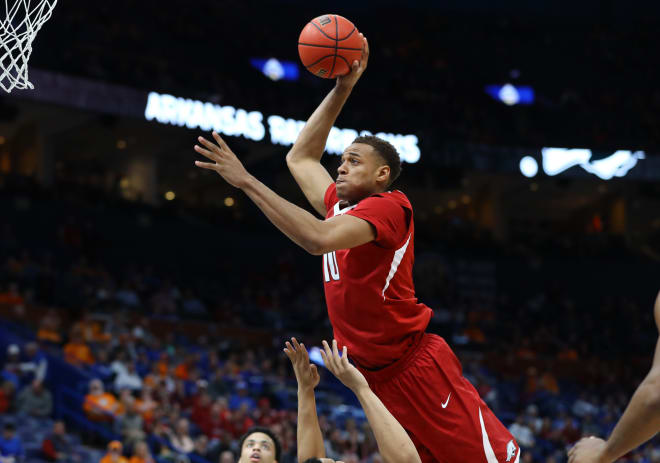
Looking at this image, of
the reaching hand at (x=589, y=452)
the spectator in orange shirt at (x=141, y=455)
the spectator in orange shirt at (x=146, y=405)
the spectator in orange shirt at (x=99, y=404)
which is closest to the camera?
the reaching hand at (x=589, y=452)

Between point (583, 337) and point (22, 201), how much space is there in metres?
13.8

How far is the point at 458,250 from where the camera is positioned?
2586 centimetres

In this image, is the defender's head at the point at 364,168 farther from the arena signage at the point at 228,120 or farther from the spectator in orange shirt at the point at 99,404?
the arena signage at the point at 228,120

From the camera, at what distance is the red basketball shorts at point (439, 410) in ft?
13.3

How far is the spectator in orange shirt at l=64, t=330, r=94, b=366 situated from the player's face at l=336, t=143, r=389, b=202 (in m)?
8.82

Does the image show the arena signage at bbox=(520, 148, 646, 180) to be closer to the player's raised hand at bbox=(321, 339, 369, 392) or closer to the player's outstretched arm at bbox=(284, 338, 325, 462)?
the player's outstretched arm at bbox=(284, 338, 325, 462)

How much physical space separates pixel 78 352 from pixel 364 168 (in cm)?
931

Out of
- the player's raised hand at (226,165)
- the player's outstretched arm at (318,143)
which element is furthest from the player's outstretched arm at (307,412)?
the player's raised hand at (226,165)

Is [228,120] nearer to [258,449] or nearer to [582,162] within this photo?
[582,162]

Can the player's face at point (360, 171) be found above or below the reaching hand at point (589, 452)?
above

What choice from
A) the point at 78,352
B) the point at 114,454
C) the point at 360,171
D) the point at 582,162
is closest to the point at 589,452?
→ the point at 360,171

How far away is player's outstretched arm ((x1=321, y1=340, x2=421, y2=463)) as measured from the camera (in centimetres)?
→ 382

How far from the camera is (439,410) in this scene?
4090mm

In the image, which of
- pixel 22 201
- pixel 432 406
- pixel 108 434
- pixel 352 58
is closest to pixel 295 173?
pixel 352 58
